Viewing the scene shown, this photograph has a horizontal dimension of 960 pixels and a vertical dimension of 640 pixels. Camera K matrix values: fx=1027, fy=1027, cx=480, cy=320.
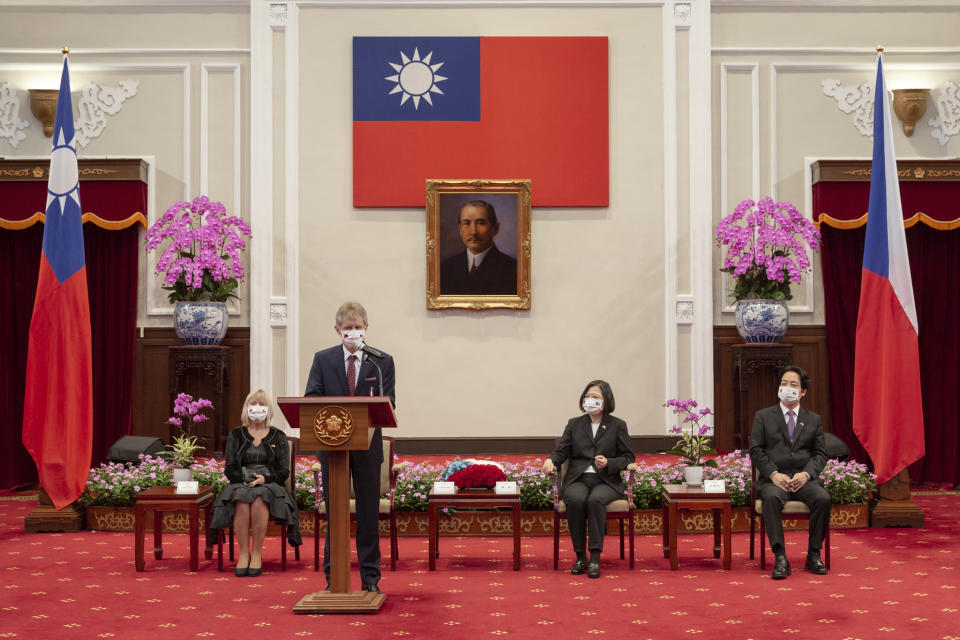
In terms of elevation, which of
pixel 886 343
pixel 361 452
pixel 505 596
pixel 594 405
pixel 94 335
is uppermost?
pixel 94 335

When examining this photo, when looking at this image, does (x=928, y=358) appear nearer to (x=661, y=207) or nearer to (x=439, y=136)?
(x=661, y=207)

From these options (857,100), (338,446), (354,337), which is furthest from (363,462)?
(857,100)

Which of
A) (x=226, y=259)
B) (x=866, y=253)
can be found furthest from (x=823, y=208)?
(x=226, y=259)

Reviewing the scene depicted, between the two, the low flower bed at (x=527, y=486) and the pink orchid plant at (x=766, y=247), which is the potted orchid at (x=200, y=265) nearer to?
the low flower bed at (x=527, y=486)

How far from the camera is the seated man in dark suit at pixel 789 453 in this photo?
5809 mm

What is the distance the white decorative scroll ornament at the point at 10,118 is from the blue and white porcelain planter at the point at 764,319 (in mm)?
6763

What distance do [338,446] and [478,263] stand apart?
491cm

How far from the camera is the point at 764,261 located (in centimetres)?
884

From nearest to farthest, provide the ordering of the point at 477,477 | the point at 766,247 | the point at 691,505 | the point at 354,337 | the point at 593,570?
1. the point at 354,337
2. the point at 593,570
3. the point at 691,505
4. the point at 477,477
5. the point at 766,247

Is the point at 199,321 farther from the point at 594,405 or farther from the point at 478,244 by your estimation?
the point at 594,405

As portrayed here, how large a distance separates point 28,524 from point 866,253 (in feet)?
19.8

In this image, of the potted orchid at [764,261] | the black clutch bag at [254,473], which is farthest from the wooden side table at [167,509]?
the potted orchid at [764,261]

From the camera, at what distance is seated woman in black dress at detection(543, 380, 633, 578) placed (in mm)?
5824

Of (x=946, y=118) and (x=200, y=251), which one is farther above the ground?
(x=946, y=118)
